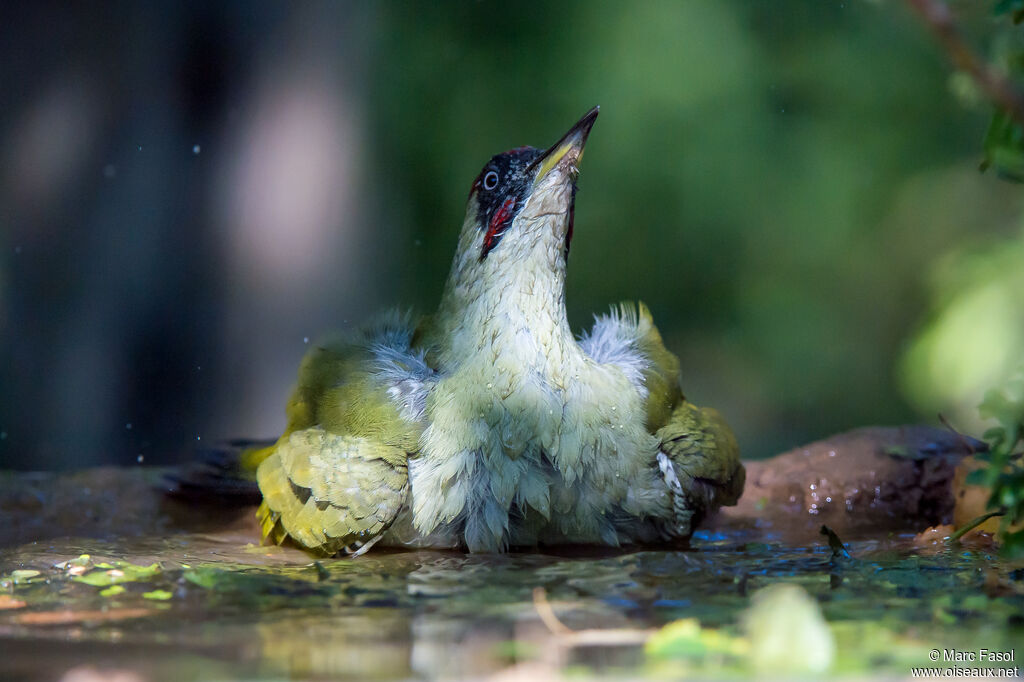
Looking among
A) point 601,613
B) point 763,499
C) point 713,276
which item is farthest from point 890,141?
point 601,613

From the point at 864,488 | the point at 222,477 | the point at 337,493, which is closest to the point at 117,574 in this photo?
the point at 337,493

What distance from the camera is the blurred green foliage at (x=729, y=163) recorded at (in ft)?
27.1

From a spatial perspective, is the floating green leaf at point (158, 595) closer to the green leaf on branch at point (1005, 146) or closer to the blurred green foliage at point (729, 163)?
the green leaf on branch at point (1005, 146)

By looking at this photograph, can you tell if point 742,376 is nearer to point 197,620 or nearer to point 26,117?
point 26,117

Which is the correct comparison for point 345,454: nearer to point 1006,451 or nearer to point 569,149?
point 569,149

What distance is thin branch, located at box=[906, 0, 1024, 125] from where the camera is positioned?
5.68ft

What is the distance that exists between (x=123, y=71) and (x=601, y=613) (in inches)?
225

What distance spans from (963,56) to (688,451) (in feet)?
7.91

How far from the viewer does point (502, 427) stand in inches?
148

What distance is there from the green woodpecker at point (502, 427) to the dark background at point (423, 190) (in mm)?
2606

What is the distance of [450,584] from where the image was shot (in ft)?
9.70

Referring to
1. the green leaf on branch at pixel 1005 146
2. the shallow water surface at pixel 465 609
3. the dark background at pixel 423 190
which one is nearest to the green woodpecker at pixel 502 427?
the shallow water surface at pixel 465 609

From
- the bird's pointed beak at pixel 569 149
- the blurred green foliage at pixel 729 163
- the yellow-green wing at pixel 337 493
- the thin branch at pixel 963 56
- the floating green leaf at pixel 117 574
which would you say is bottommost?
the floating green leaf at pixel 117 574

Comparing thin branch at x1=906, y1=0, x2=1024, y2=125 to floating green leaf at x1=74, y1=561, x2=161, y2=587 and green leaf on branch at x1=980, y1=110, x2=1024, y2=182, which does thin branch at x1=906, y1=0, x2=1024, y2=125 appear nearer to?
green leaf on branch at x1=980, y1=110, x2=1024, y2=182
